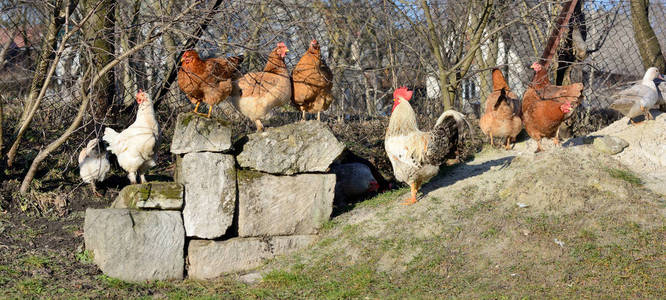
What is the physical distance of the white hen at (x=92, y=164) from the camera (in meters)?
6.48

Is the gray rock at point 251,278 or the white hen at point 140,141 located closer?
the gray rock at point 251,278

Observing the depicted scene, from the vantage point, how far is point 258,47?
599 centimetres

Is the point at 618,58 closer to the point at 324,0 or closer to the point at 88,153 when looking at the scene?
the point at 324,0

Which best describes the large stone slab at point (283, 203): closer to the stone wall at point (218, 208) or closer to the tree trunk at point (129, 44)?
the stone wall at point (218, 208)

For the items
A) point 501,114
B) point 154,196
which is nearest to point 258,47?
point 154,196

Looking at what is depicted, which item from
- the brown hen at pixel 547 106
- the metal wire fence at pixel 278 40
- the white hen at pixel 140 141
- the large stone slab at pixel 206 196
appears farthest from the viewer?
the brown hen at pixel 547 106

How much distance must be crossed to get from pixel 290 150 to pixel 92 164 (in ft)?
7.83

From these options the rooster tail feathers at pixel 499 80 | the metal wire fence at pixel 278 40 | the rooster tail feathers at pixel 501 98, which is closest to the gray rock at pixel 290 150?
the metal wire fence at pixel 278 40

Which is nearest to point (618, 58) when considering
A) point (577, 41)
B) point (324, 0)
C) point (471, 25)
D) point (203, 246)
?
point (577, 41)

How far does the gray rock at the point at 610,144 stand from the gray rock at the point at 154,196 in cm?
512

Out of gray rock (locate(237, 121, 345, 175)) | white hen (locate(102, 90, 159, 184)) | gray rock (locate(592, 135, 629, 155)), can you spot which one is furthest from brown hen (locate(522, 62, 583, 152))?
white hen (locate(102, 90, 159, 184))

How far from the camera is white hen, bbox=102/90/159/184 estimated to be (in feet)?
19.8

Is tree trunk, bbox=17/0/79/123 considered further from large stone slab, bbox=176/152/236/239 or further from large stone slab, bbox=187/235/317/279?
large stone slab, bbox=187/235/317/279

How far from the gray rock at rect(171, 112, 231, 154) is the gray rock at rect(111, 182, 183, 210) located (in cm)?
37
